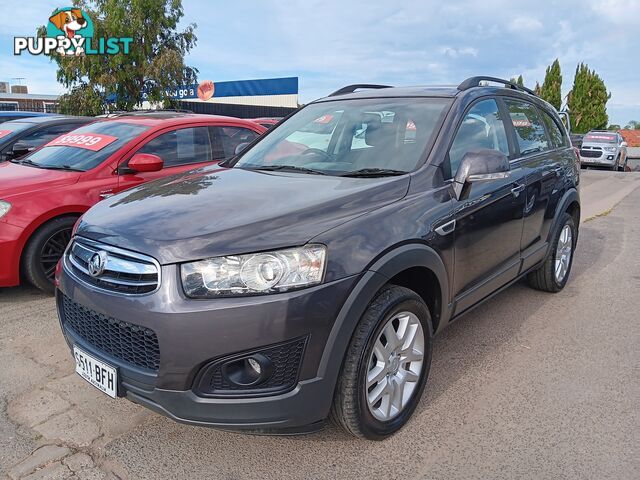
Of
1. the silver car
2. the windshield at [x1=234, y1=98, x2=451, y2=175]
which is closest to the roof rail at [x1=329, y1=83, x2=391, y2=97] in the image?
the windshield at [x1=234, y1=98, x2=451, y2=175]

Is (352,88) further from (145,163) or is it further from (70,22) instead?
(70,22)

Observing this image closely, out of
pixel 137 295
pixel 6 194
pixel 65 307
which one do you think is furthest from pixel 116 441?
pixel 6 194

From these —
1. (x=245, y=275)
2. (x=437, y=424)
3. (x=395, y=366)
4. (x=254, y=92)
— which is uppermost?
(x=254, y=92)

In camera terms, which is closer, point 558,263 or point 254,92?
point 558,263

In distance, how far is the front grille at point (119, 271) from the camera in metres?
2.18

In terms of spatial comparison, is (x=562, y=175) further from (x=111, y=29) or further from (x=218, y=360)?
(x=111, y=29)

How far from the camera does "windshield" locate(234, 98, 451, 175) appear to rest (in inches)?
123

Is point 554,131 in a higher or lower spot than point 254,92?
lower

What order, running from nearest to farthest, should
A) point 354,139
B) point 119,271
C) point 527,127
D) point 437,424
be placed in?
1. point 119,271
2. point 437,424
3. point 354,139
4. point 527,127

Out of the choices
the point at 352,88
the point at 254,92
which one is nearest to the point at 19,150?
the point at 352,88

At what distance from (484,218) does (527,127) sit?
1.45 metres

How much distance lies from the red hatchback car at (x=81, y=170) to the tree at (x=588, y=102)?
4326 centimetres

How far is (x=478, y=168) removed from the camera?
2922 millimetres

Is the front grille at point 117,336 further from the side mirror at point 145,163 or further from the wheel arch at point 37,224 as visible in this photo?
the side mirror at point 145,163
